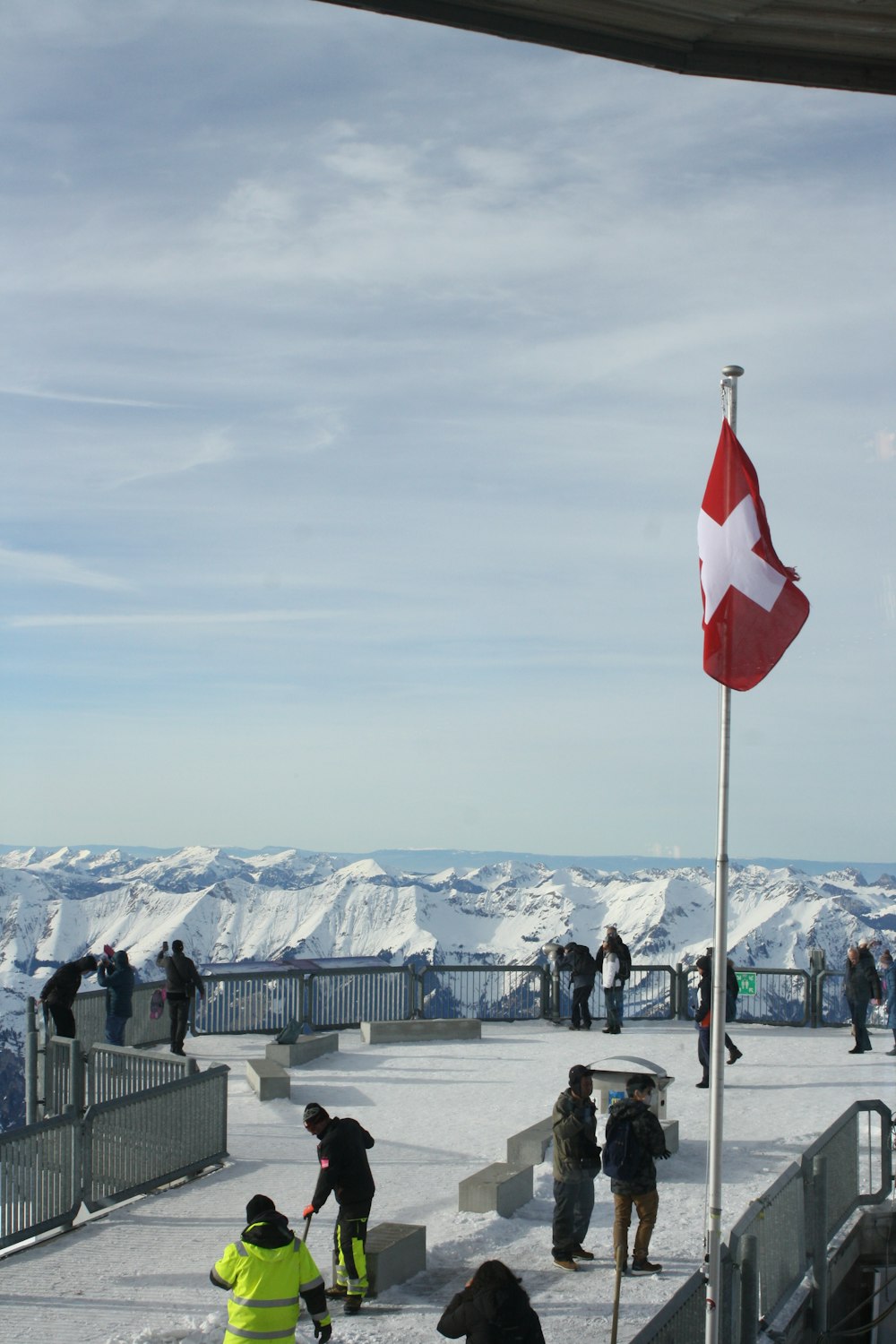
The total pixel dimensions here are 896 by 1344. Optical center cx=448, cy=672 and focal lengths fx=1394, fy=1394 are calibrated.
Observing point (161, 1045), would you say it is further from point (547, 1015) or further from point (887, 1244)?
point (887, 1244)

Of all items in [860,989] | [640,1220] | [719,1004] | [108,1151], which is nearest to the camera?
A: [719,1004]

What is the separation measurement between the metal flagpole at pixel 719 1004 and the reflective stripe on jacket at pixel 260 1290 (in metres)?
2.50

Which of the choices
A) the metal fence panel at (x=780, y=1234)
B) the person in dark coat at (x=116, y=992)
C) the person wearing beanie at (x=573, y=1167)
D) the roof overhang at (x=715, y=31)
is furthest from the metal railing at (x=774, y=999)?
the roof overhang at (x=715, y=31)

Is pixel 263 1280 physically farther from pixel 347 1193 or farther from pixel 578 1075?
pixel 578 1075

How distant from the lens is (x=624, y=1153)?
10664mm

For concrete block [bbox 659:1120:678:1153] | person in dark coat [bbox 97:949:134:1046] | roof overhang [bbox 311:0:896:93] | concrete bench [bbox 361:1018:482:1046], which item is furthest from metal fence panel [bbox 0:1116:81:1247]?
A: concrete bench [bbox 361:1018:482:1046]

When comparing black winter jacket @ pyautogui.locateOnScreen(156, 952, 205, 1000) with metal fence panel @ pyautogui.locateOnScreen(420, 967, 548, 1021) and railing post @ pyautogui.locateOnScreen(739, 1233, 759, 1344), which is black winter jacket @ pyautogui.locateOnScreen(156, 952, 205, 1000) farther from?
railing post @ pyautogui.locateOnScreen(739, 1233, 759, 1344)

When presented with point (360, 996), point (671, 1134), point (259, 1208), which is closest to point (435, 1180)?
point (671, 1134)

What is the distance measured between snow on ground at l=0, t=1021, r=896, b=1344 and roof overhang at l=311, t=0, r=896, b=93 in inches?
384

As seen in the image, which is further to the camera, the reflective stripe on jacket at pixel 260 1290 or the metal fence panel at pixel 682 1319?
the reflective stripe on jacket at pixel 260 1290

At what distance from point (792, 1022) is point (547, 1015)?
418cm

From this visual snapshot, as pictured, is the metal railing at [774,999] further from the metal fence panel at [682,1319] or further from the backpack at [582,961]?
the metal fence panel at [682,1319]

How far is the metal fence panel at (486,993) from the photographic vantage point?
80.1 ft

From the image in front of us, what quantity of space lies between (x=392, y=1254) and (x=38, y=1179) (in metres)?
3.38
